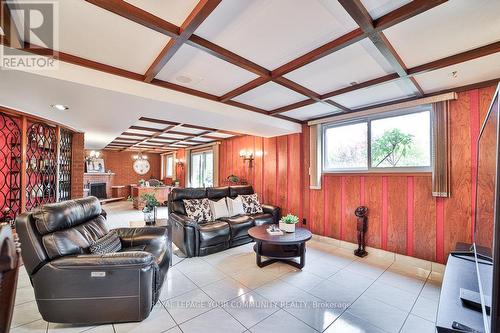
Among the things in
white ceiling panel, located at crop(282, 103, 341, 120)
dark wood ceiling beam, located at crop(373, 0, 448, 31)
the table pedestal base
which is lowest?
the table pedestal base

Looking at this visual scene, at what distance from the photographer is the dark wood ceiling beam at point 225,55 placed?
1873 mm

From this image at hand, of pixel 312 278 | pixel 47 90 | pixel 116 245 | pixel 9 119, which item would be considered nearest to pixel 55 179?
pixel 9 119

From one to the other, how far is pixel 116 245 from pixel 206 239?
1.37 meters

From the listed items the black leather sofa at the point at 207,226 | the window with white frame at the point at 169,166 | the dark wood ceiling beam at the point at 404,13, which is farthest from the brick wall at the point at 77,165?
the dark wood ceiling beam at the point at 404,13

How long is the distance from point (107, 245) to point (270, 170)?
3.65 m

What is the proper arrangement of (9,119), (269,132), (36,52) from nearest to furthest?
(36,52)
(9,119)
(269,132)

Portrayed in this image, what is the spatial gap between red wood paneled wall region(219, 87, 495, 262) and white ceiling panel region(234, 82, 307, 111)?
1.32 metres

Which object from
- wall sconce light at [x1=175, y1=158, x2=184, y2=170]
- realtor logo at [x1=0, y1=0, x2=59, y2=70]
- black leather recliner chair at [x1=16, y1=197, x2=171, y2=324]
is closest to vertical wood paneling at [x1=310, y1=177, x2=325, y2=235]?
black leather recliner chair at [x1=16, y1=197, x2=171, y2=324]

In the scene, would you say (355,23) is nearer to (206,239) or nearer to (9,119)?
(206,239)

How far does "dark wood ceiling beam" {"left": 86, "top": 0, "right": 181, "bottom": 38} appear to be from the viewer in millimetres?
1463

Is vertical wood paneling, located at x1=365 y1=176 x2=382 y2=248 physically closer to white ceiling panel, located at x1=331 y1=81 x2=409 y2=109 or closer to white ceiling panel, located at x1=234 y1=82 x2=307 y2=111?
white ceiling panel, located at x1=331 y1=81 x2=409 y2=109

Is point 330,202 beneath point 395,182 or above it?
beneath

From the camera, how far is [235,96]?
315cm

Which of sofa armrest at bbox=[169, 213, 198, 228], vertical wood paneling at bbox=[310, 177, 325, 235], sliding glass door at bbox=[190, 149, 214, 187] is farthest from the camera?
sliding glass door at bbox=[190, 149, 214, 187]
